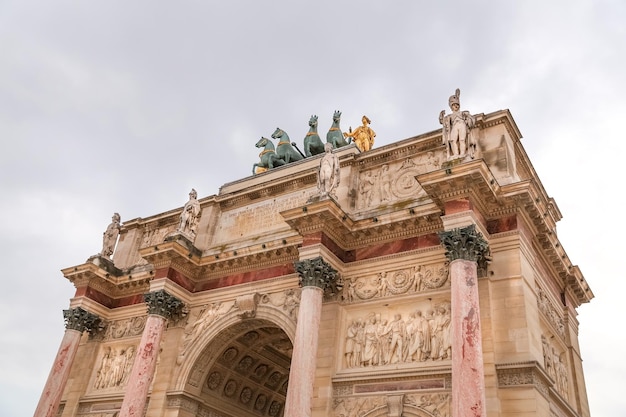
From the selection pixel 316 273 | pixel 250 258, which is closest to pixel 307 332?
pixel 316 273

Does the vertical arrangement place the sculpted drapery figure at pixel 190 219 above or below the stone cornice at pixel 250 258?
above

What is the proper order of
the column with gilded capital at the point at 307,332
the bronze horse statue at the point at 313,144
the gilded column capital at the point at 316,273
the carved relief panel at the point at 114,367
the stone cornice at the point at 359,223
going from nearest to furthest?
the column with gilded capital at the point at 307,332 < the gilded column capital at the point at 316,273 < the stone cornice at the point at 359,223 < the carved relief panel at the point at 114,367 < the bronze horse statue at the point at 313,144

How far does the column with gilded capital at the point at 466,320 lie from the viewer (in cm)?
1120

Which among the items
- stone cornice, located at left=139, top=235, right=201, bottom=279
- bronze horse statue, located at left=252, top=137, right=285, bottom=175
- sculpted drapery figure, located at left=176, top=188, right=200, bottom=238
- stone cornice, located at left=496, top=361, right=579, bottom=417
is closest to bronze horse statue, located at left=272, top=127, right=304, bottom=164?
bronze horse statue, located at left=252, top=137, right=285, bottom=175

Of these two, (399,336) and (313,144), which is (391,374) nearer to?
(399,336)

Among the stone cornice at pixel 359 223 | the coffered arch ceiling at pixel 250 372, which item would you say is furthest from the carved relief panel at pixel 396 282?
the coffered arch ceiling at pixel 250 372

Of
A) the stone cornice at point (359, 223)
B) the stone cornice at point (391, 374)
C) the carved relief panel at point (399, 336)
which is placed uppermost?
the stone cornice at point (359, 223)

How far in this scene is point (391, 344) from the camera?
14.3 meters

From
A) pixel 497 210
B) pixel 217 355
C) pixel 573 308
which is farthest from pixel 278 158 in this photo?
pixel 573 308

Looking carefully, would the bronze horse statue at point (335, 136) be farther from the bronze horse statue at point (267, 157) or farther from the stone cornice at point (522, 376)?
the stone cornice at point (522, 376)

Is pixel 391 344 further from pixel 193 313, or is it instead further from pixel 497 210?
pixel 193 313

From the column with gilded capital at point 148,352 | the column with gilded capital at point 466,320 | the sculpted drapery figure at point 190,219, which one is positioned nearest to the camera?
the column with gilded capital at point 466,320

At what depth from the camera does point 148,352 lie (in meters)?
17.5

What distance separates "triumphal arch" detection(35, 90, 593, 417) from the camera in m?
13.1
